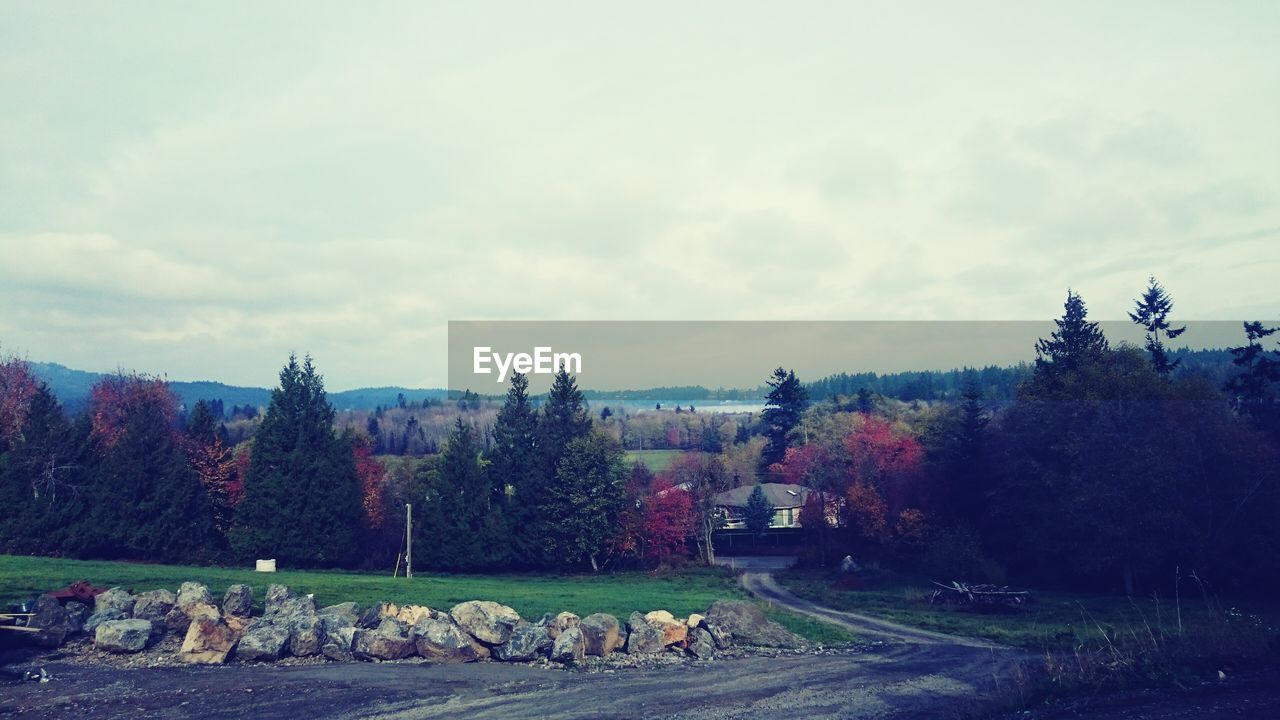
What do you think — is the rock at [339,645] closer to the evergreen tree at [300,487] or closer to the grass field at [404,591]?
the grass field at [404,591]

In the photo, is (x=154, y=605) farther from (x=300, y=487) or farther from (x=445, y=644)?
Answer: (x=300, y=487)

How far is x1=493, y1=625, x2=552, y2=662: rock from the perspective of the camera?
2167cm

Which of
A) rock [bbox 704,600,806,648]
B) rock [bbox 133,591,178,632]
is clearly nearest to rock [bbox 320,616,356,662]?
rock [bbox 133,591,178,632]

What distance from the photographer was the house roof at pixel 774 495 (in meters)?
75.0

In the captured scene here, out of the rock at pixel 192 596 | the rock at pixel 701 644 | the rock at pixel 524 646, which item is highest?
the rock at pixel 192 596

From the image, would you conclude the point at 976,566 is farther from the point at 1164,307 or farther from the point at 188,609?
the point at 188,609

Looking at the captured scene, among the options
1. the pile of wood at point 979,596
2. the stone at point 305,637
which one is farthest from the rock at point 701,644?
the pile of wood at point 979,596

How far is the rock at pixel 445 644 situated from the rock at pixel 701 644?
627 centimetres

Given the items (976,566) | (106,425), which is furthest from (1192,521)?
(106,425)

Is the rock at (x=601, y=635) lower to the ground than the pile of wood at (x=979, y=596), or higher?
higher

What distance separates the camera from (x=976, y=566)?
130ft

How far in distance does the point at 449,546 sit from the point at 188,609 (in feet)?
84.2

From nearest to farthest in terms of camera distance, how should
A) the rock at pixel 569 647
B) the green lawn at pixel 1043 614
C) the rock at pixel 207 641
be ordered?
the rock at pixel 207 641 < the rock at pixel 569 647 < the green lawn at pixel 1043 614

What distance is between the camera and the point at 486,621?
2255 cm
